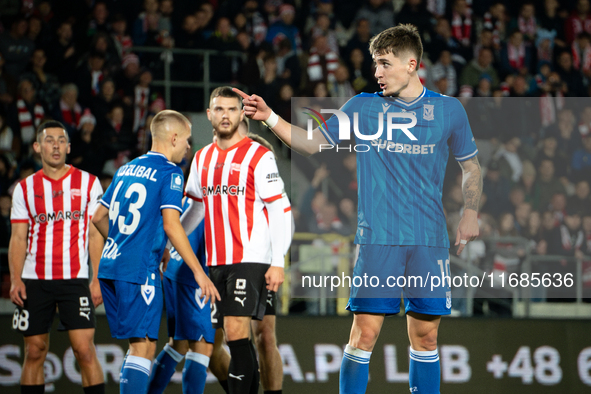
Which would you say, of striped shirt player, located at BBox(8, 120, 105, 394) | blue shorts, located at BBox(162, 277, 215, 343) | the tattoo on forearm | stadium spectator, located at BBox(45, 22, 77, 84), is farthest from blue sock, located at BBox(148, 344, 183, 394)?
stadium spectator, located at BBox(45, 22, 77, 84)

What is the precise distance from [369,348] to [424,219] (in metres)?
0.80

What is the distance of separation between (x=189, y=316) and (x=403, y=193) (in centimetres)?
177

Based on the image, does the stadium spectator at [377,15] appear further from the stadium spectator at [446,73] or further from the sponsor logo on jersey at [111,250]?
the sponsor logo on jersey at [111,250]

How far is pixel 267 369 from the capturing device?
479 centimetres

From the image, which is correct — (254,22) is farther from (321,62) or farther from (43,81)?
(43,81)

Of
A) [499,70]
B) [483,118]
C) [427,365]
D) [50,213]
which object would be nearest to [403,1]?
[499,70]

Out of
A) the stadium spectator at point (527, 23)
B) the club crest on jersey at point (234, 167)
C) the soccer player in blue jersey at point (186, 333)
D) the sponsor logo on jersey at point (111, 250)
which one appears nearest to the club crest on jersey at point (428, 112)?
the club crest on jersey at point (234, 167)

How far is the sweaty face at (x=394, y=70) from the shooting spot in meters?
3.83

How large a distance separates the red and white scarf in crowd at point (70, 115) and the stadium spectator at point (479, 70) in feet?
17.7

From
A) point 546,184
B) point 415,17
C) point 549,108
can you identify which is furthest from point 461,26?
point 546,184

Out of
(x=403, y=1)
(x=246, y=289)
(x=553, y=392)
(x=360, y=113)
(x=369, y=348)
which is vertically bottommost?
(x=553, y=392)

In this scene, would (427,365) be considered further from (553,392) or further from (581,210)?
(581,210)

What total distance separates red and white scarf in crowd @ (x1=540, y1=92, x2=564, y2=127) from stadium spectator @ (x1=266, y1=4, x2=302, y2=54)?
11.6 ft

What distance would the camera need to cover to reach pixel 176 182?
13.9 feet
